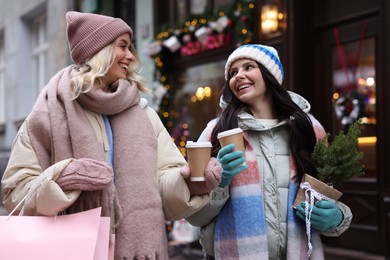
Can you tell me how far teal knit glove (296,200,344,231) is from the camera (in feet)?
7.85

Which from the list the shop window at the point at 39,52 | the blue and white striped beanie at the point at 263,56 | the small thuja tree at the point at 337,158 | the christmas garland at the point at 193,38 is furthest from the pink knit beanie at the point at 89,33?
the shop window at the point at 39,52

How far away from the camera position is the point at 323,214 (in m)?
2.39

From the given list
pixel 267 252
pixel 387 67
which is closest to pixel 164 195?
pixel 267 252

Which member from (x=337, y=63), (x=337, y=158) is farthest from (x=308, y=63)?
(x=337, y=158)

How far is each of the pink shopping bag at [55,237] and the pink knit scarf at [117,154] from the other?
0.39ft

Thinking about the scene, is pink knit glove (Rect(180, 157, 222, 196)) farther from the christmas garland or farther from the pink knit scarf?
the christmas garland

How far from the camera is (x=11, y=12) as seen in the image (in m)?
14.0

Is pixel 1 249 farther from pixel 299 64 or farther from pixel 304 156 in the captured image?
pixel 299 64

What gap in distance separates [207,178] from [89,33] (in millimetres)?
872

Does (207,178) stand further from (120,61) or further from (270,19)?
(270,19)

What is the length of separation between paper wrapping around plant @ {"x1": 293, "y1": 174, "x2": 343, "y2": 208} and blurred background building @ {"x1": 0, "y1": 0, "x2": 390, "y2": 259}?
109 inches

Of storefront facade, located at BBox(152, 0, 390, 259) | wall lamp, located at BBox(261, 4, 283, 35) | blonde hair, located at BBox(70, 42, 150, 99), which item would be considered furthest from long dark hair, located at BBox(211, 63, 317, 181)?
wall lamp, located at BBox(261, 4, 283, 35)

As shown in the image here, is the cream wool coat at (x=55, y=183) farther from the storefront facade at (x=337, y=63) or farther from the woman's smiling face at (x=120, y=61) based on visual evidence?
the storefront facade at (x=337, y=63)

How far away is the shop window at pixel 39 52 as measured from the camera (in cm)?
1335
